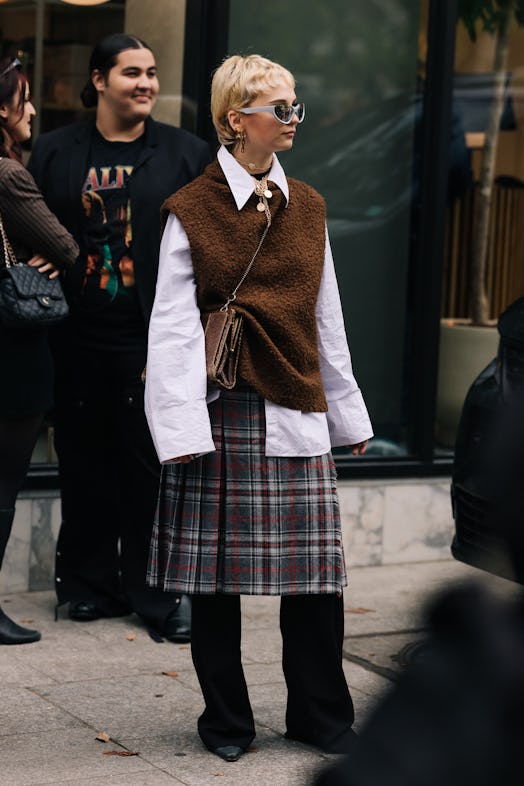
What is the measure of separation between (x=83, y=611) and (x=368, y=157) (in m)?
2.73

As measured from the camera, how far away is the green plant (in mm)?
7188

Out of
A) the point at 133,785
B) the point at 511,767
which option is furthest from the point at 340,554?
the point at 511,767

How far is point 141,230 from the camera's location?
527 cm

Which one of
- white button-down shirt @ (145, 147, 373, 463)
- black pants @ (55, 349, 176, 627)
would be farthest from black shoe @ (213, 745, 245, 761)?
black pants @ (55, 349, 176, 627)

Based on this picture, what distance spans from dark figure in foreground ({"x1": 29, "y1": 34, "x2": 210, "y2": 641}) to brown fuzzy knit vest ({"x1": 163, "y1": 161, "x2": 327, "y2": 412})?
1.23 m

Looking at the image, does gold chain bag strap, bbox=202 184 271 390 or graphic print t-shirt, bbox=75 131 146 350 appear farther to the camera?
graphic print t-shirt, bbox=75 131 146 350

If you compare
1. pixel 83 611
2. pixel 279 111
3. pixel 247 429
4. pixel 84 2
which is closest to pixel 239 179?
pixel 279 111

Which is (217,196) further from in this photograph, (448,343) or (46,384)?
(448,343)

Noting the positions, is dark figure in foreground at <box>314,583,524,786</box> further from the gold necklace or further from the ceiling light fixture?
the ceiling light fixture

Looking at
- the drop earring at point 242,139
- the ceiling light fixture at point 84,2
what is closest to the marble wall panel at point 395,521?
the ceiling light fixture at point 84,2

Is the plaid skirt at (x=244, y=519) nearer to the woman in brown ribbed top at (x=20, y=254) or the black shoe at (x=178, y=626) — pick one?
the woman in brown ribbed top at (x=20, y=254)

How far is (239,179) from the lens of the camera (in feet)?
13.3

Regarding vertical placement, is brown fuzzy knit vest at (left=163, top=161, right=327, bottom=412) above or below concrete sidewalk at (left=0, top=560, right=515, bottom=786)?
above

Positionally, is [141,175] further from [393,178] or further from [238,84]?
[393,178]
